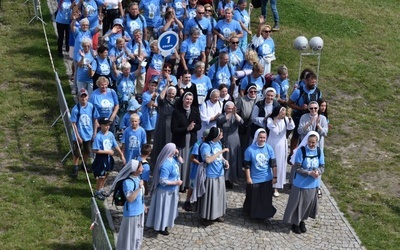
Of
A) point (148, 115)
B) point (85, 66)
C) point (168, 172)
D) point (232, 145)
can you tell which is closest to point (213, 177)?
point (168, 172)

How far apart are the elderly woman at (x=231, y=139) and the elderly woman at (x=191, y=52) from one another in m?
2.71

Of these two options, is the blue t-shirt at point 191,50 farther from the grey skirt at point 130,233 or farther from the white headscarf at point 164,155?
the grey skirt at point 130,233

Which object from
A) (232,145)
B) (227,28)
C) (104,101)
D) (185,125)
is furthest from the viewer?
(227,28)

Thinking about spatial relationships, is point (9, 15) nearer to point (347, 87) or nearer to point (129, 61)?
point (129, 61)

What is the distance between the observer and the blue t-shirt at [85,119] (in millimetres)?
15398

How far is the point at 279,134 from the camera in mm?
15469

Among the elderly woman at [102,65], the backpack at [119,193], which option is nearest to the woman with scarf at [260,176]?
the backpack at [119,193]

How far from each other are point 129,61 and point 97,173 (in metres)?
3.76

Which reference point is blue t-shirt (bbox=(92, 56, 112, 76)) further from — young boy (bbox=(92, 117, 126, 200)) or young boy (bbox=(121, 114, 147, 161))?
young boy (bbox=(121, 114, 147, 161))

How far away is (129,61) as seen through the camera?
17766 millimetres

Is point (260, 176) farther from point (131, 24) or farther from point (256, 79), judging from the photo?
point (131, 24)

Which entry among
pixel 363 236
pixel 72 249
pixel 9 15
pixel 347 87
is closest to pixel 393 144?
pixel 347 87

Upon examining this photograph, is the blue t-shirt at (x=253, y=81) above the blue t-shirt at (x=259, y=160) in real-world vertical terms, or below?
above

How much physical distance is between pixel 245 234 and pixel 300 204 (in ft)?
3.64
